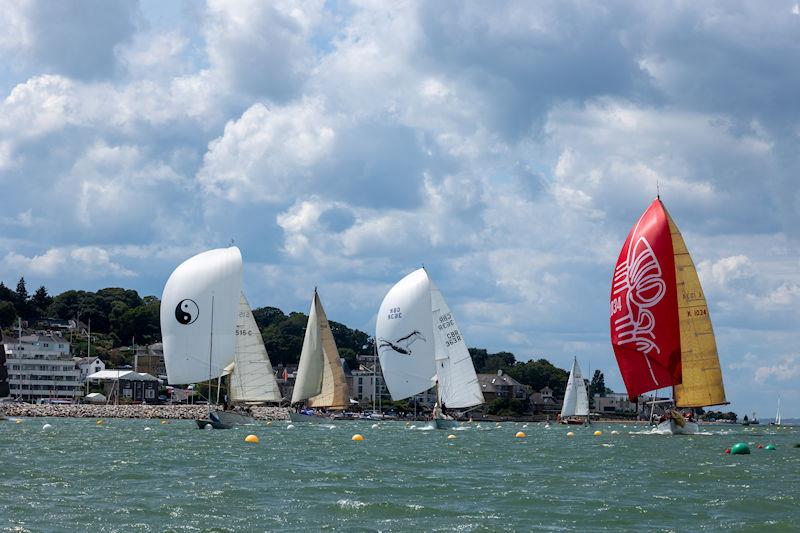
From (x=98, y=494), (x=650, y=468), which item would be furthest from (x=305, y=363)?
(x=98, y=494)

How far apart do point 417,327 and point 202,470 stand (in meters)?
37.9

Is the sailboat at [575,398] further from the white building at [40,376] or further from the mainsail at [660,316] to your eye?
the white building at [40,376]

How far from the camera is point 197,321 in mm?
61906

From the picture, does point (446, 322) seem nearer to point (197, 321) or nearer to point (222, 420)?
point (222, 420)

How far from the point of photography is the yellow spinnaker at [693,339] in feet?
186

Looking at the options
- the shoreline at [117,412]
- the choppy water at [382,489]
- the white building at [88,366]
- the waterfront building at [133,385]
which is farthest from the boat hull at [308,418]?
the white building at [88,366]

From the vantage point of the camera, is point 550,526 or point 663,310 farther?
point 663,310

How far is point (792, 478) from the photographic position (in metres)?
33.2

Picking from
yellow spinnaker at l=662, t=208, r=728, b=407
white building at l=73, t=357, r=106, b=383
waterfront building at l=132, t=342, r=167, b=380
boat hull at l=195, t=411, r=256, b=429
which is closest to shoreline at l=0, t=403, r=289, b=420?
boat hull at l=195, t=411, r=256, b=429

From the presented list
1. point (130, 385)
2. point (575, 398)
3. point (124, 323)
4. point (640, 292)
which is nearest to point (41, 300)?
point (124, 323)

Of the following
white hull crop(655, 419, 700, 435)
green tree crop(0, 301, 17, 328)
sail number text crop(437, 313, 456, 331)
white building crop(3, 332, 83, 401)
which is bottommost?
white hull crop(655, 419, 700, 435)

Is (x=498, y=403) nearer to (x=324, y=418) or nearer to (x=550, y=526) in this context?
(x=324, y=418)

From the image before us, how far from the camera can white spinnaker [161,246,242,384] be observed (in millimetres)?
61594

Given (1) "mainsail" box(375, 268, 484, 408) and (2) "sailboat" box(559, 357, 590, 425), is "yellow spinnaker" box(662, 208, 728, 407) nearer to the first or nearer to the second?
(1) "mainsail" box(375, 268, 484, 408)
